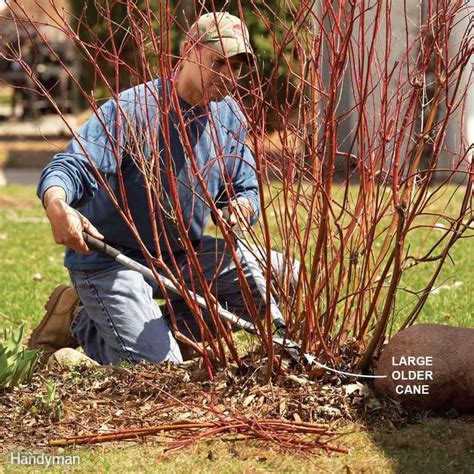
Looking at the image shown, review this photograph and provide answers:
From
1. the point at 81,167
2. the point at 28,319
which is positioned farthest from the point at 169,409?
the point at 28,319

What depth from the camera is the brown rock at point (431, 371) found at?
12.5ft

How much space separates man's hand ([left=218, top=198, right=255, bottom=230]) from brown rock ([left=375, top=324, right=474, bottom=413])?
2.29ft

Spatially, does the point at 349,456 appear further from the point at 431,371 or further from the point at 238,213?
the point at 238,213

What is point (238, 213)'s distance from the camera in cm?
416

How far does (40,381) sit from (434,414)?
145 centimetres

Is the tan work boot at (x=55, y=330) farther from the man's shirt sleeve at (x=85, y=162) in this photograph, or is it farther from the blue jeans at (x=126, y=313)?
the man's shirt sleeve at (x=85, y=162)

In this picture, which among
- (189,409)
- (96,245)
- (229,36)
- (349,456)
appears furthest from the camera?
(229,36)

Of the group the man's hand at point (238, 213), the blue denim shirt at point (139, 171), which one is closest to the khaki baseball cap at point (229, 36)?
the blue denim shirt at point (139, 171)

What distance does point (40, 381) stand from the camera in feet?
13.7

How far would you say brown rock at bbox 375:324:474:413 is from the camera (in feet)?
12.5

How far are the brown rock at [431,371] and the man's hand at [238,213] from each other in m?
0.70

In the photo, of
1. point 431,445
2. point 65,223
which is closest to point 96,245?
point 65,223

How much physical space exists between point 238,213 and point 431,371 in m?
0.92

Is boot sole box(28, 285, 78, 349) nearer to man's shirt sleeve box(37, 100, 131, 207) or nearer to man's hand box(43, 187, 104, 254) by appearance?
man's shirt sleeve box(37, 100, 131, 207)
